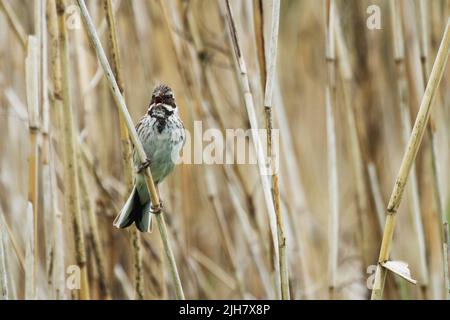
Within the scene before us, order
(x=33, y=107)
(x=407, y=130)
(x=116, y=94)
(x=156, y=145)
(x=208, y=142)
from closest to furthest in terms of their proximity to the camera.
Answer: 1. (x=116, y=94)
2. (x=33, y=107)
3. (x=156, y=145)
4. (x=407, y=130)
5. (x=208, y=142)

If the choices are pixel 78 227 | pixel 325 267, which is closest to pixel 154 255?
pixel 78 227

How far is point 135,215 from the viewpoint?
1511 millimetres

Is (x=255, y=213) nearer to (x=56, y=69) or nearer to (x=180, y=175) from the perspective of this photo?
(x=180, y=175)

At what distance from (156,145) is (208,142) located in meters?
0.44

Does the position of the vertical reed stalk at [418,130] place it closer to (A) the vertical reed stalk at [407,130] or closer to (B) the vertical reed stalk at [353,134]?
(A) the vertical reed stalk at [407,130]

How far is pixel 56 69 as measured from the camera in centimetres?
161

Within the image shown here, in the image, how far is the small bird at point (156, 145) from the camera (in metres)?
1.51

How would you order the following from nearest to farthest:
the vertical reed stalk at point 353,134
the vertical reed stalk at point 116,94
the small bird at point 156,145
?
the vertical reed stalk at point 116,94, the small bird at point 156,145, the vertical reed stalk at point 353,134

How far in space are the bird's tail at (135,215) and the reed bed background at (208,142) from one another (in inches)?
4.7

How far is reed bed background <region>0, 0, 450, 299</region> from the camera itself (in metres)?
1.64

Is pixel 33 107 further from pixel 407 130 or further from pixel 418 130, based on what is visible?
pixel 407 130

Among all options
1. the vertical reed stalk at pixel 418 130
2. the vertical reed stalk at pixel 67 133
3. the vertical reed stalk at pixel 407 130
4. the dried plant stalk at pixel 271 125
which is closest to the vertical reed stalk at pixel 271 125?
the dried plant stalk at pixel 271 125

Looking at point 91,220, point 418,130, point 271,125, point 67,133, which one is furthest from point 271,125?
point 91,220

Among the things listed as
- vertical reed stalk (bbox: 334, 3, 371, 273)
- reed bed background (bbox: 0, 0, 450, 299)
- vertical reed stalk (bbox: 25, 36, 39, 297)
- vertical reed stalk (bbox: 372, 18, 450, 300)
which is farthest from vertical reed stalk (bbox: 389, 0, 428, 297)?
vertical reed stalk (bbox: 25, 36, 39, 297)
